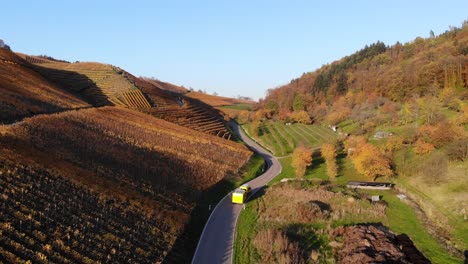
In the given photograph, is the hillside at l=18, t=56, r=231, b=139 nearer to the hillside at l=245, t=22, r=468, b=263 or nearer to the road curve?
the hillside at l=245, t=22, r=468, b=263

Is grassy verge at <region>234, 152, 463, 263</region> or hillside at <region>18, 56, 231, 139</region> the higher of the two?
hillside at <region>18, 56, 231, 139</region>

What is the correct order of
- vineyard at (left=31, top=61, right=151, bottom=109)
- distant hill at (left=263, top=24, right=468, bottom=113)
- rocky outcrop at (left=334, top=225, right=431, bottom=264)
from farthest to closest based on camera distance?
1. vineyard at (left=31, top=61, right=151, bottom=109)
2. distant hill at (left=263, top=24, right=468, bottom=113)
3. rocky outcrop at (left=334, top=225, right=431, bottom=264)

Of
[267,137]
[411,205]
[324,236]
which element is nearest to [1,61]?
[267,137]

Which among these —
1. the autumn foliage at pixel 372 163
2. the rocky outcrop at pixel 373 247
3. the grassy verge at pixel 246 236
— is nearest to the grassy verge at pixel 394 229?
the grassy verge at pixel 246 236

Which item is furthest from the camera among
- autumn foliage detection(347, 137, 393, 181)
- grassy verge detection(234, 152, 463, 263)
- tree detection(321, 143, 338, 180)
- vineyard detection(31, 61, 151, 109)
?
vineyard detection(31, 61, 151, 109)

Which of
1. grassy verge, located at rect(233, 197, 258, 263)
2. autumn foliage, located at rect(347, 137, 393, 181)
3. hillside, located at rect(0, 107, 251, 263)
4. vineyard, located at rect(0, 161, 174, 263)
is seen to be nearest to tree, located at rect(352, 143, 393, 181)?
autumn foliage, located at rect(347, 137, 393, 181)

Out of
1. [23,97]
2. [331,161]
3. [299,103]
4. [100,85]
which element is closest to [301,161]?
[331,161]

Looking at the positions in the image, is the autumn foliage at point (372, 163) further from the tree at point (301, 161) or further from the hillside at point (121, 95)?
the hillside at point (121, 95)
